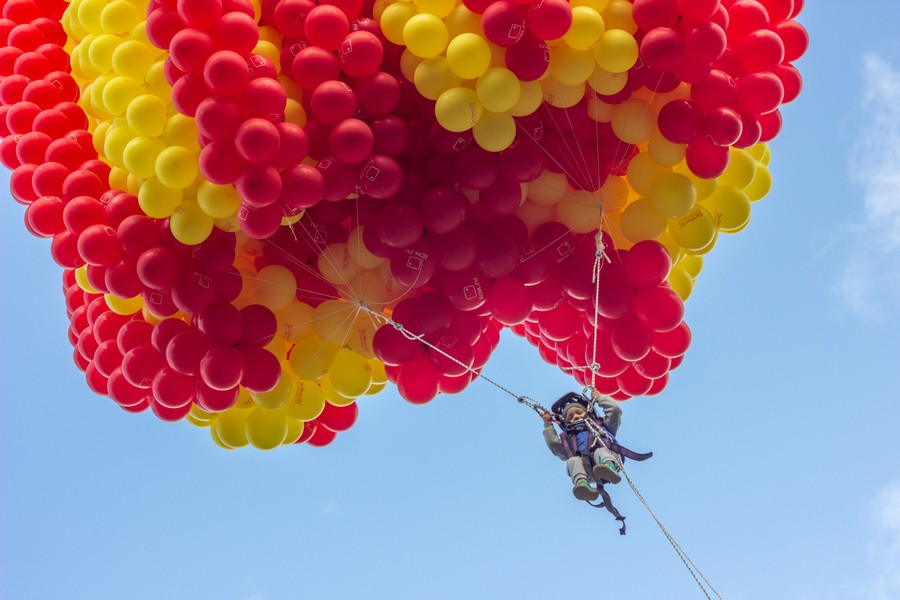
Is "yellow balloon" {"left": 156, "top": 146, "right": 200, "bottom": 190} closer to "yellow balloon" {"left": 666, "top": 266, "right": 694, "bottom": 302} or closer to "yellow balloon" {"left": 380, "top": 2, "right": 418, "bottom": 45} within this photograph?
"yellow balloon" {"left": 380, "top": 2, "right": 418, "bottom": 45}

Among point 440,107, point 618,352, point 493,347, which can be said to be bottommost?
point 618,352

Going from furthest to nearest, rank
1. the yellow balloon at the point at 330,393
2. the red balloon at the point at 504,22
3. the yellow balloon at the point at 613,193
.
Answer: the yellow balloon at the point at 330,393, the yellow balloon at the point at 613,193, the red balloon at the point at 504,22

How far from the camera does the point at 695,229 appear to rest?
7434 mm

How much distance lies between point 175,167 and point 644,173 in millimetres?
3107

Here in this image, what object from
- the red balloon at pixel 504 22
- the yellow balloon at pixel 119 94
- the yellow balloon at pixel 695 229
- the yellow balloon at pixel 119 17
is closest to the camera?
the red balloon at pixel 504 22

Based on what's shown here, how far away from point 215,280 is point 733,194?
11.9ft

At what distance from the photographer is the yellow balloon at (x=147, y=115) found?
675 centimetres

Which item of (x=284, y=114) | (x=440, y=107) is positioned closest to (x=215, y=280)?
(x=284, y=114)

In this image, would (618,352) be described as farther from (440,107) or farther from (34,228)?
(34,228)

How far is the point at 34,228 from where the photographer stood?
744 cm

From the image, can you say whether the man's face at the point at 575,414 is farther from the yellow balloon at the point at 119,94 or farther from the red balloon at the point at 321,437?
the yellow balloon at the point at 119,94

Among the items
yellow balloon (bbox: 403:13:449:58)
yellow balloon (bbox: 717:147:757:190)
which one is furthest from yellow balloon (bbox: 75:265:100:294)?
yellow balloon (bbox: 717:147:757:190)

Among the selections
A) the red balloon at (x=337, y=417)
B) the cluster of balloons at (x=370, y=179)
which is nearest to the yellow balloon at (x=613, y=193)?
the cluster of balloons at (x=370, y=179)

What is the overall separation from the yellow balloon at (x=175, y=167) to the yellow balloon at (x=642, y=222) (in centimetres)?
297
